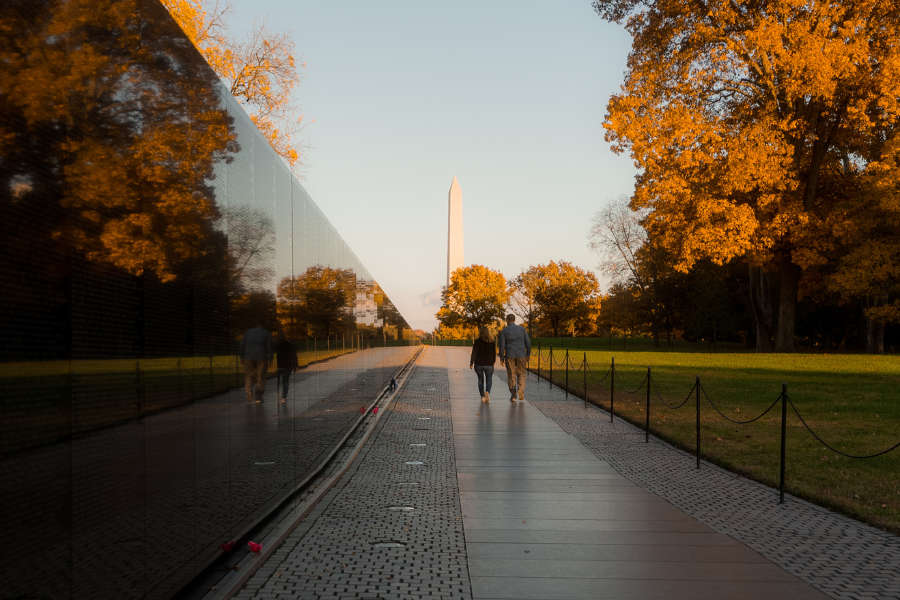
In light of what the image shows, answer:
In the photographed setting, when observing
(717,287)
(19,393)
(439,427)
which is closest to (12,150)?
(19,393)

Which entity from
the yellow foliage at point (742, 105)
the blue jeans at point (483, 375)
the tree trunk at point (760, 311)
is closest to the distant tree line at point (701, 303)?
the tree trunk at point (760, 311)

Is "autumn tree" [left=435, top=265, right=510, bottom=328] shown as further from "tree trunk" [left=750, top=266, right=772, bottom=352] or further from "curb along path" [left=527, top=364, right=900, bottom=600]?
"curb along path" [left=527, top=364, right=900, bottom=600]

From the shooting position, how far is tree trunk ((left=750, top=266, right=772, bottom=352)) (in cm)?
4288

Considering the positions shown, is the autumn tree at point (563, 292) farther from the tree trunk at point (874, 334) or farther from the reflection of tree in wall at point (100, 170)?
the reflection of tree in wall at point (100, 170)

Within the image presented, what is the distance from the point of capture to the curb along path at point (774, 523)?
202 inches

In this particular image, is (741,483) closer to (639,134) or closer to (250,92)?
(250,92)

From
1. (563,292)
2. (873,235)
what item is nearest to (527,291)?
(563,292)

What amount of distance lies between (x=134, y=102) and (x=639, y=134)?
27039mm

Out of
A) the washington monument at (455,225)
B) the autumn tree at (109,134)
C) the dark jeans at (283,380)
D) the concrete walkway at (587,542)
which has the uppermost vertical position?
the washington monument at (455,225)

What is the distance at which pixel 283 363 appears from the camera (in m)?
6.93

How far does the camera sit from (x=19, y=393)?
2492 mm

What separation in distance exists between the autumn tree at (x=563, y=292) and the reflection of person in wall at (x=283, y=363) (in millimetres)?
80952

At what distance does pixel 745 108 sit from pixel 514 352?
66.4 ft

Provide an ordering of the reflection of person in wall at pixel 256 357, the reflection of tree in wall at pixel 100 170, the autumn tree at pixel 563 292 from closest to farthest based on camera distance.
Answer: the reflection of tree in wall at pixel 100 170 → the reflection of person in wall at pixel 256 357 → the autumn tree at pixel 563 292
